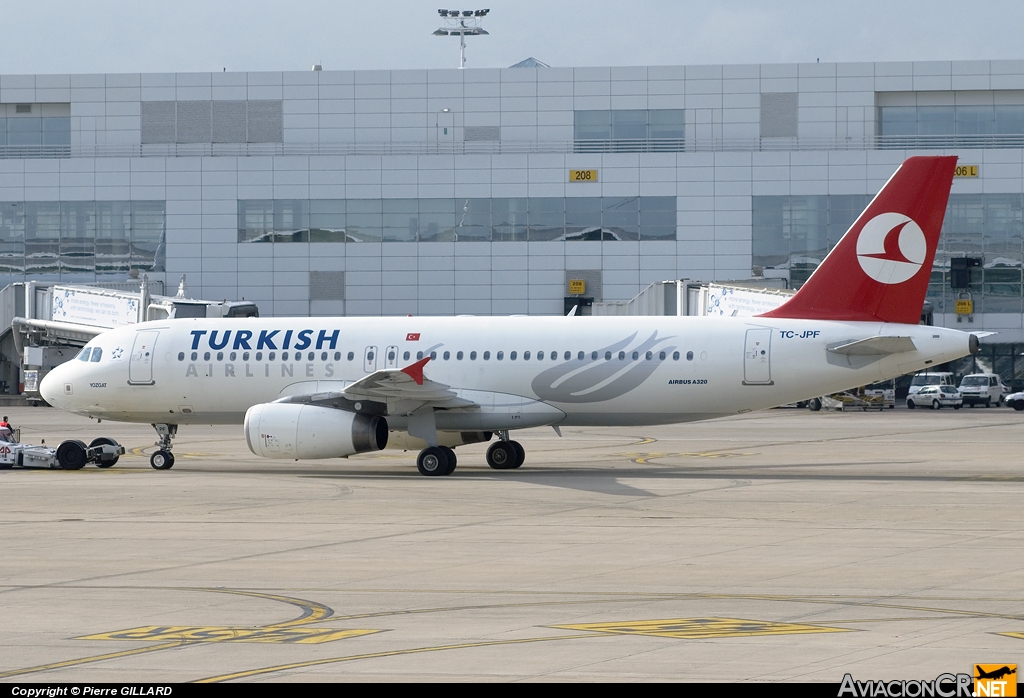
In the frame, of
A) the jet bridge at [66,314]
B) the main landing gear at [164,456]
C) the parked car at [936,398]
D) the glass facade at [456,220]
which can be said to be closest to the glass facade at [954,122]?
the glass facade at [456,220]

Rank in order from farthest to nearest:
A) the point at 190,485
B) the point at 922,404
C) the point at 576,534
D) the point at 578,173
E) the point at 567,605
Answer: the point at 578,173 → the point at 922,404 → the point at 190,485 → the point at 576,534 → the point at 567,605

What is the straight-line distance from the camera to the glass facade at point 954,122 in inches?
3049

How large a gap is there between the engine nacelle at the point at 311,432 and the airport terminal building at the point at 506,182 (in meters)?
46.5

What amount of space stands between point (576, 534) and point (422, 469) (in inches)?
430

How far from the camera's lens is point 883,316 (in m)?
29.6

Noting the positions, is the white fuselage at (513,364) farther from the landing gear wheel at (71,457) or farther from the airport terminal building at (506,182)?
the airport terminal building at (506,182)

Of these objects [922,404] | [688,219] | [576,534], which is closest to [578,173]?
[688,219]

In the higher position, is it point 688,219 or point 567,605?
point 688,219

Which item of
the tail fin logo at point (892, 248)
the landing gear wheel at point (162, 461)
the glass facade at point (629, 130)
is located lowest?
the landing gear wheel at point (162, 461)

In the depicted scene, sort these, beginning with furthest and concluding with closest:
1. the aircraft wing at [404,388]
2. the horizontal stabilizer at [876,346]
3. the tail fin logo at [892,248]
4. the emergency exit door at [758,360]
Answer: the emergency exit door at [758,360]
the tail fin logo at [892,248]
the aircraft wing at [404,388]
the horizontal stabilizer at [876,346]

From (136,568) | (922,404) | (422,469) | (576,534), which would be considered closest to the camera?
(136,568)

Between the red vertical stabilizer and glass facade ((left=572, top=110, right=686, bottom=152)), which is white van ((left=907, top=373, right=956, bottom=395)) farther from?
the red vertical stabilizer

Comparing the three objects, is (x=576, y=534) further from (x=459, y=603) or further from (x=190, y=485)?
(x=190, y=485)

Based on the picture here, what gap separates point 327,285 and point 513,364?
1842 inches
